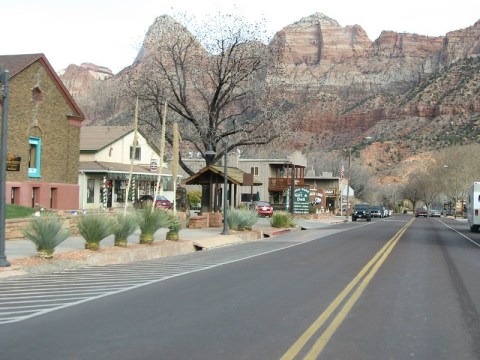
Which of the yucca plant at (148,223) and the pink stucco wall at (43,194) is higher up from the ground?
the pink stucco wall at (43,194)

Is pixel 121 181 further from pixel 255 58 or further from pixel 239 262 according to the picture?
pixel 239 262

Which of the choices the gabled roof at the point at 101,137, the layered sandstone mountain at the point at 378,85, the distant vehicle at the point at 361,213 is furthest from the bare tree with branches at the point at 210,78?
the distant vehicle at the point at 361,213

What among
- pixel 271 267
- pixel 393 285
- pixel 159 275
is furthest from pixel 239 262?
pixel 393 285

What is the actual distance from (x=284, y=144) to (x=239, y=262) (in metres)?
22.3

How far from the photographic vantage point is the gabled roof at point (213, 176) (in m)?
31.8

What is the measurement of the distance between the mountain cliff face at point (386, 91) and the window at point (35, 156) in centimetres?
819

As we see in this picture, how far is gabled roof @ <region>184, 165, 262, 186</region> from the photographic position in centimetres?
3183

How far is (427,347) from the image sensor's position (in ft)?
23.4

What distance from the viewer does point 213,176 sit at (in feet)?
109

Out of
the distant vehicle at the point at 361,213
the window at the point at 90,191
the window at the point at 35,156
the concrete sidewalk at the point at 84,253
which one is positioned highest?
the window at the point at 35,156

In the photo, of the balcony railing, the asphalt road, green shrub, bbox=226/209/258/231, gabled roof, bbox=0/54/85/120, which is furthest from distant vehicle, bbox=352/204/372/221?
the asphalt road

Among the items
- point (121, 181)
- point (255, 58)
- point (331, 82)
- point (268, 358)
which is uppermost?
point (331, 82)

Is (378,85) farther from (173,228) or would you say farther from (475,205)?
(173,228)

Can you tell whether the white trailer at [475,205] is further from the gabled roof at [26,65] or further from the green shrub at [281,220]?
the gabled roof at [26,65]
